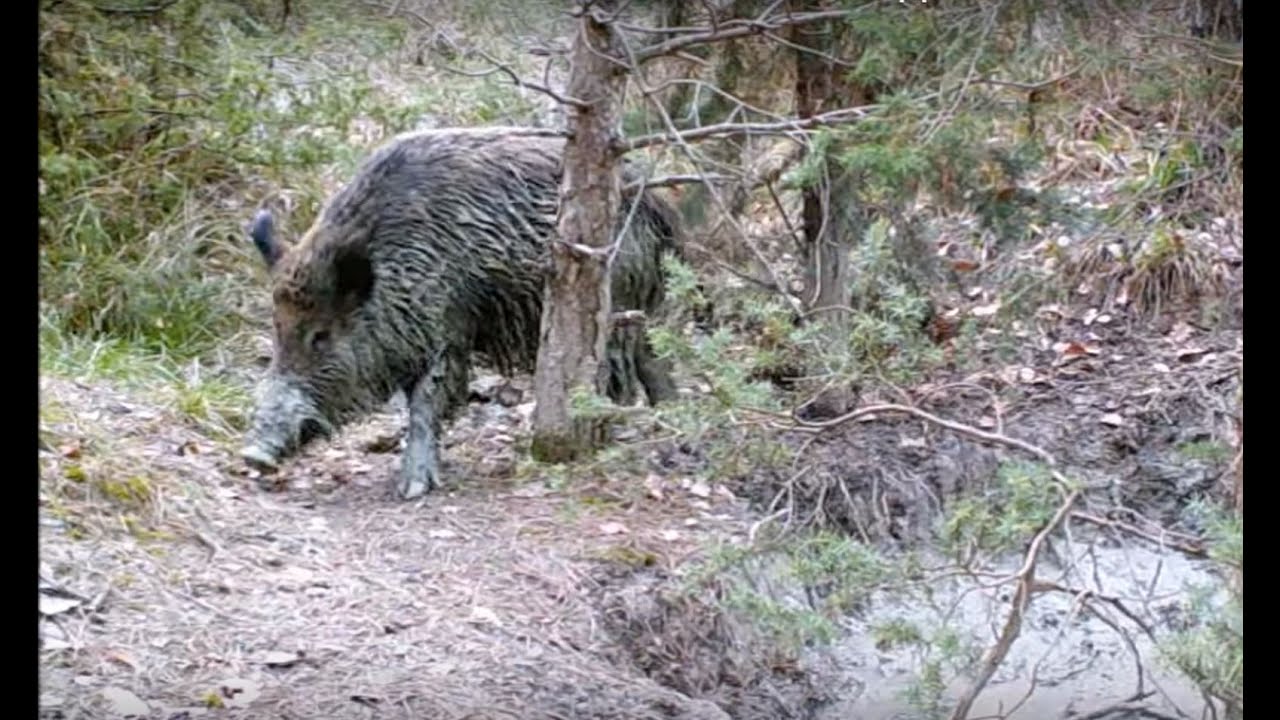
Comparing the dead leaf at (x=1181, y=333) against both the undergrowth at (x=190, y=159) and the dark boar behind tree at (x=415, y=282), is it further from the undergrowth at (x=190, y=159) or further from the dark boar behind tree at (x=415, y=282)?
the undergrowth at (x=190, y=159)

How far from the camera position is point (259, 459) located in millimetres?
6859

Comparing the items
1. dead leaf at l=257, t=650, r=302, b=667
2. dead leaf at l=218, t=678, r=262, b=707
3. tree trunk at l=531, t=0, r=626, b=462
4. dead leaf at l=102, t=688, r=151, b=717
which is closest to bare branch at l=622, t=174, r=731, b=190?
tree trunk at l=531, t=0, r=626, b=462

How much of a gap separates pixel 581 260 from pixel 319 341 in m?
1.20

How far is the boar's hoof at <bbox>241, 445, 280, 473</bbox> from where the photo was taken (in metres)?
A: 6.86

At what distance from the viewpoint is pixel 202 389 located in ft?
25.1

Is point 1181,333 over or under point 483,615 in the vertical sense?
over

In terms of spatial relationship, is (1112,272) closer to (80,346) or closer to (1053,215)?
(1053,215)

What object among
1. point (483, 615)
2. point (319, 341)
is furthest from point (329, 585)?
point (319, 341)

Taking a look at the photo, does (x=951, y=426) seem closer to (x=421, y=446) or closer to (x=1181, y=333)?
(x=421, y=446)

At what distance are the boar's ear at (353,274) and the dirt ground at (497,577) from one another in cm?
81

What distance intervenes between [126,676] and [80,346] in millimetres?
3146

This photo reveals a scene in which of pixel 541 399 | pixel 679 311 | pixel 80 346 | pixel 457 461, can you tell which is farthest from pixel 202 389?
pixel 679 311

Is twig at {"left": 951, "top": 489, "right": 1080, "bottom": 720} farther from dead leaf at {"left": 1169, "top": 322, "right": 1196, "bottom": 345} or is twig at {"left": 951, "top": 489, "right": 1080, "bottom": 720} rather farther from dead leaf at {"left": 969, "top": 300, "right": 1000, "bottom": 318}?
dead leaf at {"left": 1169, "top": 322, "right": 1196, "bottom": 345}

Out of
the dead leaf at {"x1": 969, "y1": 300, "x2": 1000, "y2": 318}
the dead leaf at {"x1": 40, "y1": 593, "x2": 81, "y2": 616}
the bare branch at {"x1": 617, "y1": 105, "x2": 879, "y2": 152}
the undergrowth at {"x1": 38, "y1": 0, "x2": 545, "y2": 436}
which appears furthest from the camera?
the undergrowth at {"x1": 38, "y1": 0, "x2": 545, "y2": 436}
